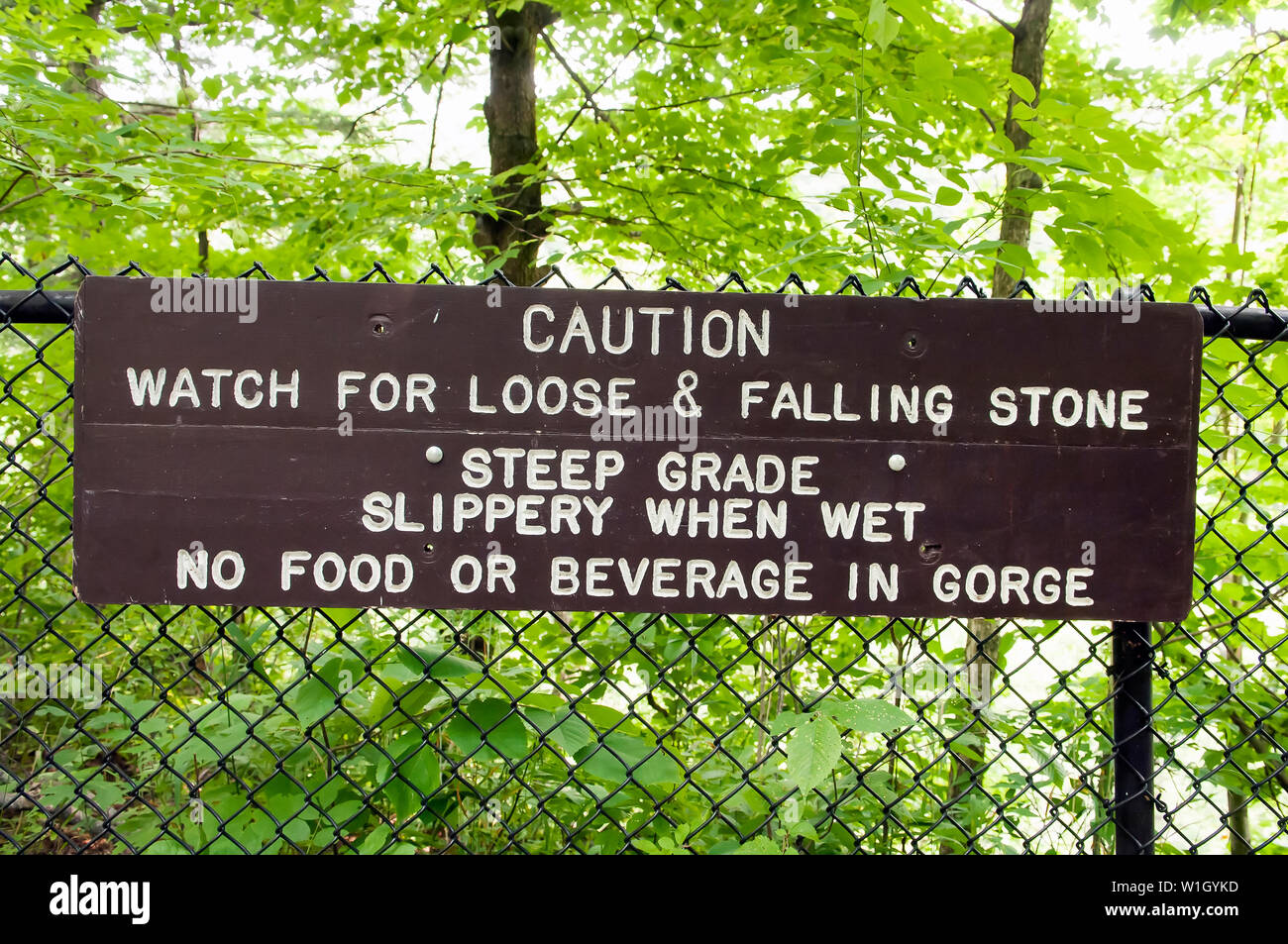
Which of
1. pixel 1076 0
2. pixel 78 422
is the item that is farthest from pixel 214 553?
pixel 1076 0

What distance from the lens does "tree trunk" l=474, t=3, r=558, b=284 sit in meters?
4.98

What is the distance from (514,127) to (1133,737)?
15.3ft

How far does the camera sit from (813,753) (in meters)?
1.57

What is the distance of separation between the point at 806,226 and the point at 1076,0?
1.55m

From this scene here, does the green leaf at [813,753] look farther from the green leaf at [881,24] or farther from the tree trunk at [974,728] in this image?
the green leaf at [881,24]

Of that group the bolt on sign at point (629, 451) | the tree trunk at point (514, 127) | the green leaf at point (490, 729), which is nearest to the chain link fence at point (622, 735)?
the green leaf at point (490, 729)

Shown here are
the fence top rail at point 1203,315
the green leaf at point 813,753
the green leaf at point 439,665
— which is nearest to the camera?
the green leaf at point 813,753

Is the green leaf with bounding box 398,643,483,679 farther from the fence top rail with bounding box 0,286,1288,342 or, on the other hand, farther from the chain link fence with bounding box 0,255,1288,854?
the fence top rail with bounding box 0,286,1288,342

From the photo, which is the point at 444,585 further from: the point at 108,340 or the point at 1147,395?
the point at 1147,395

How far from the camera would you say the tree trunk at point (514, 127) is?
196 inches

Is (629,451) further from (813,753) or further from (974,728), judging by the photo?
(974,728)

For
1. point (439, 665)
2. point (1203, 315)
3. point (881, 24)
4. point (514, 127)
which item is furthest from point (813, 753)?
point (514, 127)

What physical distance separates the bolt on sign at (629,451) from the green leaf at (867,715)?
8.4 inches

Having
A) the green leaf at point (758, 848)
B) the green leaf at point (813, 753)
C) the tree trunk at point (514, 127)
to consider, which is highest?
the tree trunk at point (514, 127)
